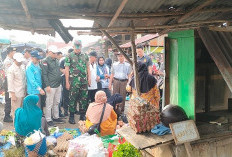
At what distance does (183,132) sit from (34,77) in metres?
4.55

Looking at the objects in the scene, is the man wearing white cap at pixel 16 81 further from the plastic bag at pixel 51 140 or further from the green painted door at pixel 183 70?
the green painted door at pixel 183 70

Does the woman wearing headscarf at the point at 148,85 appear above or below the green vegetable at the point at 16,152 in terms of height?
above

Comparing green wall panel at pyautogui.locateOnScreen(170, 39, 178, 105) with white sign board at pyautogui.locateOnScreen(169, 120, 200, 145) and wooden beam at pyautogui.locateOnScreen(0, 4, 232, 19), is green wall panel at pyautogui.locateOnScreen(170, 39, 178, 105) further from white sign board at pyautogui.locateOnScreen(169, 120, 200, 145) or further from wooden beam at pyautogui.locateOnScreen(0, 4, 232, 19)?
white sign board at pyautogui.locateOnScreen(169, 120, 200, 145)

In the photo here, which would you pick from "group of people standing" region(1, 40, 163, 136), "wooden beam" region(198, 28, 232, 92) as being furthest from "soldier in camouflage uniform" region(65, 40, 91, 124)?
"wooden beam" region(198, 28, 232, 92)

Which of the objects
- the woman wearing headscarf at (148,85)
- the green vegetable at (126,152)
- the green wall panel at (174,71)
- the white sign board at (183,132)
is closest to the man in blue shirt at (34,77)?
the woman wearing headscarf at (148,85)

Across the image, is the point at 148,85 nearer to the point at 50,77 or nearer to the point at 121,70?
the point at 121,70

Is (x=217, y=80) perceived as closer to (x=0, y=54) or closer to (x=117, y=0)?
(x=117, y=0)

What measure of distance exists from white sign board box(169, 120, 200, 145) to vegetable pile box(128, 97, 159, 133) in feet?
1.85

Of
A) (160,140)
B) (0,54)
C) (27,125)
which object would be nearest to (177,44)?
(160,140)

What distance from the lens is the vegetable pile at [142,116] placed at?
3.53 meters

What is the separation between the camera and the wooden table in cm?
313

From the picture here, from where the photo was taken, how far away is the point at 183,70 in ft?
13.2

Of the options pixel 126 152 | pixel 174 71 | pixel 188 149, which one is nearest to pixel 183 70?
pixel 174 71

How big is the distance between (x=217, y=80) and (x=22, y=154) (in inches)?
190
